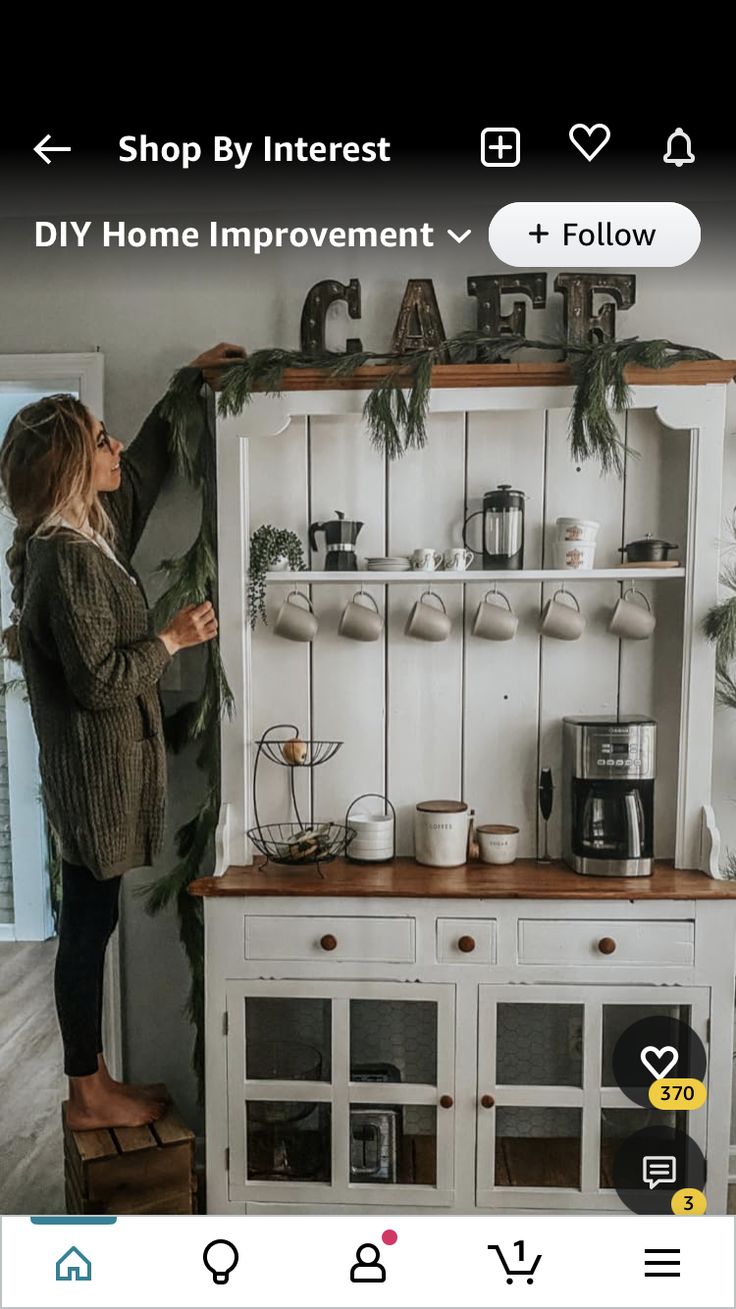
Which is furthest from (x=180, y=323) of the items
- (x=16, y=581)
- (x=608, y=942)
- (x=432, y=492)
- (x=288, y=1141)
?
(x=288, y=1141)

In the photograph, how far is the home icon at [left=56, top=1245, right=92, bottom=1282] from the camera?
515mm

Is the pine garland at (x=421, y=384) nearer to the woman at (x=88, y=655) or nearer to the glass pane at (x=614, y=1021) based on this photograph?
the woman at (x=88, y=655)

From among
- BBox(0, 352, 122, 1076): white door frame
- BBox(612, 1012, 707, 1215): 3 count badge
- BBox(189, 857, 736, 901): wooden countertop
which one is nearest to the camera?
BBox(612, 1012, 707, 1215): 3 count badge

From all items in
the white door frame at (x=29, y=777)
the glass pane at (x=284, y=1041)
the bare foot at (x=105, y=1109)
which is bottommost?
the bare foot at (x=105, y=1109)

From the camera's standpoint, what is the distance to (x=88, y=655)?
0.79 meters

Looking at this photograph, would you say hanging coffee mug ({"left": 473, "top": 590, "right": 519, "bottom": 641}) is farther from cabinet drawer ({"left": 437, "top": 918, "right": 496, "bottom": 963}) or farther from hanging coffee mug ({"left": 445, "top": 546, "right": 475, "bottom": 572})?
cabinet drawer ({"left": 437, "top": 918, "right": 496, "bottom": 963})

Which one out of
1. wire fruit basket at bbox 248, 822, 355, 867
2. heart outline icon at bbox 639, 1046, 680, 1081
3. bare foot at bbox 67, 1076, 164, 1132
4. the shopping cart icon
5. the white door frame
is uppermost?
the white door frame

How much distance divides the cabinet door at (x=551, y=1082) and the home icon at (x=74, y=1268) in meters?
0.46

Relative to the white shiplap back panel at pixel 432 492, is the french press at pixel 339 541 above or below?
below

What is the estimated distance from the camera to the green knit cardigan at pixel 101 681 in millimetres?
774

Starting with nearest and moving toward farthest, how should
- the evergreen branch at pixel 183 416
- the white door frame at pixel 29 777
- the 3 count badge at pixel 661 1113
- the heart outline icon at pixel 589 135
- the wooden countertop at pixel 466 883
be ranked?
the heart outline icon at pixel 589 135, the 3 count badge at pixel 661 1113, the white door frame at pixel 29 777, the evergreen branch at pixel 183 416, the wooden countertop at pixel 466 883

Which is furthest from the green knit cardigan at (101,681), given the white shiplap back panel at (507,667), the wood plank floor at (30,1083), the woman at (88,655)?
the white shiplap back panel at (507,667)

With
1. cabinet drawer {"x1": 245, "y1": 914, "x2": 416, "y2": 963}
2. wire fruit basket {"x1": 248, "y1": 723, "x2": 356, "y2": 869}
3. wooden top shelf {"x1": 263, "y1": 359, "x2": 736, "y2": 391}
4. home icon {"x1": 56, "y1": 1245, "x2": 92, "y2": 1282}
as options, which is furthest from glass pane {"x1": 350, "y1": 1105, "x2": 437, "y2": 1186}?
wooden top shelf {"x1": 263, "y1": 359, "x2": 736, "y2": 391}

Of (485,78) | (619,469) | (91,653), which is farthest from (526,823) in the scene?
(485,78)
